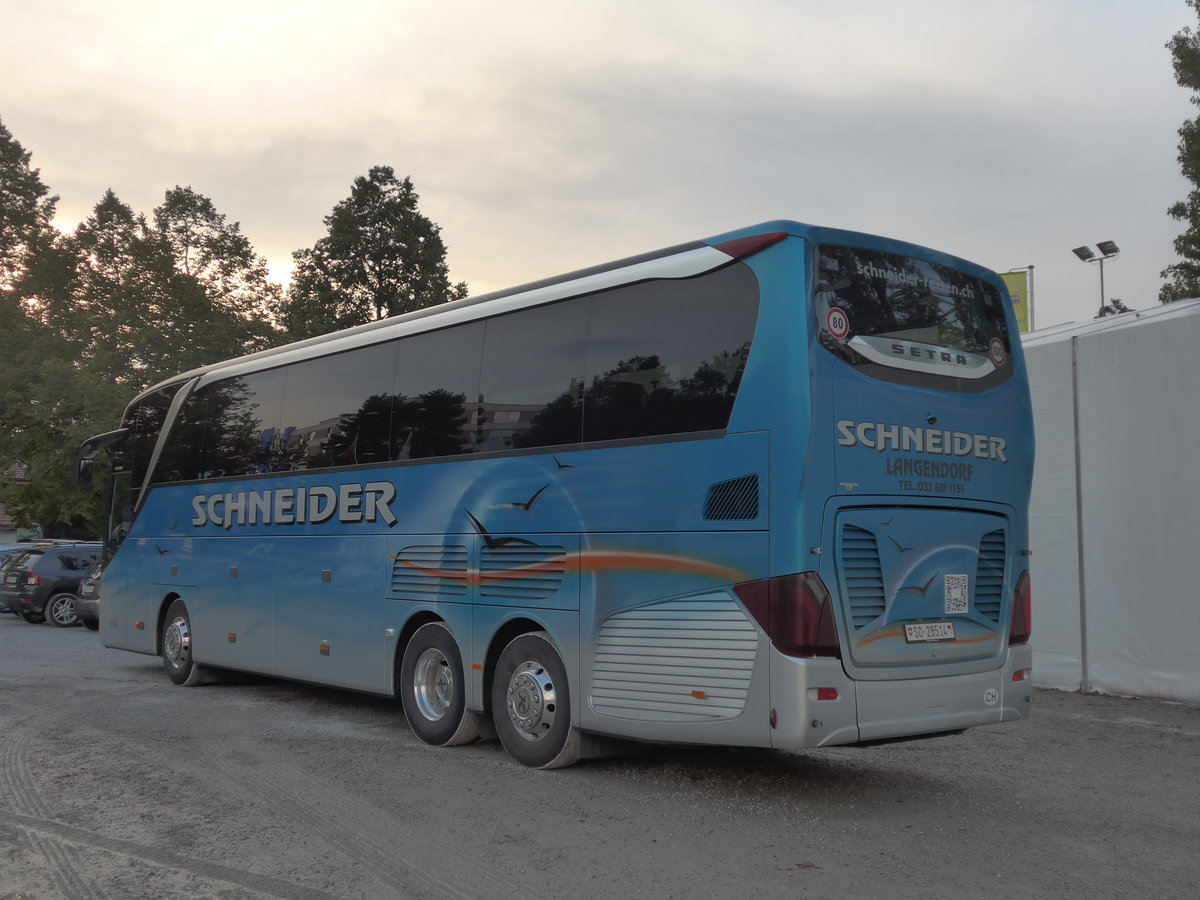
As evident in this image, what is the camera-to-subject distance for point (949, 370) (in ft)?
25.4

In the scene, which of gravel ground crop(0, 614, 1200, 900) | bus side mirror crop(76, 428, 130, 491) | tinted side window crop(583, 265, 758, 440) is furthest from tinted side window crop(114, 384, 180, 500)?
tinted side window crop(583, 265, 758, 440)

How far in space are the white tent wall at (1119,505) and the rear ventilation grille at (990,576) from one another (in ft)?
16.8

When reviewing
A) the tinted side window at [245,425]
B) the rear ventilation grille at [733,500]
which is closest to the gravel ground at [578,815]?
the rear ventilation grille at [733,500]

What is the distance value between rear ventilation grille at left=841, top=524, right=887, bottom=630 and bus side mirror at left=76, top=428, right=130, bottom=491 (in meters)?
10.9

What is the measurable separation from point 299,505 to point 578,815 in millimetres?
5614

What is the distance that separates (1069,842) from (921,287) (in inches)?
140

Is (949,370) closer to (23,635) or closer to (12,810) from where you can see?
(12,810)

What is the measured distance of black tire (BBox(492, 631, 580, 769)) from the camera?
8.33 m

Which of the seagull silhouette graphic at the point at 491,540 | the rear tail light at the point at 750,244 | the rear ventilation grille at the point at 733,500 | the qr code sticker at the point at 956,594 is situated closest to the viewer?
the rear ventilation grille at the point at 733,500

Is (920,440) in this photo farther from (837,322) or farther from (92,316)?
(92,316)

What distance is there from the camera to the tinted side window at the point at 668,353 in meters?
7.35

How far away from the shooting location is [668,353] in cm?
776

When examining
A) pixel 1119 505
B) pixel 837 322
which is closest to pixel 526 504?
pixel 837 322

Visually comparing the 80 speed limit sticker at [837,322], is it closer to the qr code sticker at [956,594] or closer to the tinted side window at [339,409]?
the qr code sticker at [956,594]
